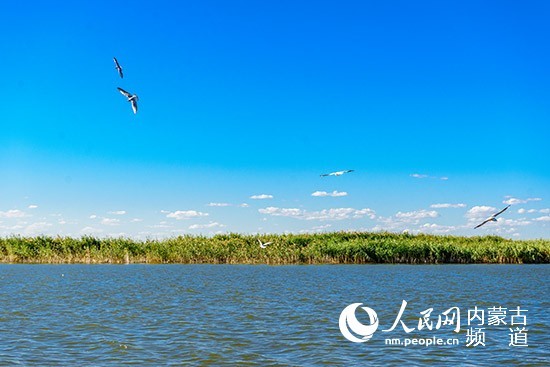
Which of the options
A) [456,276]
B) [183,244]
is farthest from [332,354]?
[183,244]

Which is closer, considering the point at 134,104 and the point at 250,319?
the point at 250,319

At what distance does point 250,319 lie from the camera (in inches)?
706

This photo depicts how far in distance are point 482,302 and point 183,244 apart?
29892 mm

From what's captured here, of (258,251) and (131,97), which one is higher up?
(131,97)

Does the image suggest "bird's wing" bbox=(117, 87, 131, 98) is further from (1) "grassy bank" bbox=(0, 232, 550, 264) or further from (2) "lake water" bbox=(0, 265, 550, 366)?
(1) "grassy bank" bbox=(0, 232, 550, 264)

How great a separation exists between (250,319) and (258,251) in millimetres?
29074

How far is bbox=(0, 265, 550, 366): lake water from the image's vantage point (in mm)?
12562

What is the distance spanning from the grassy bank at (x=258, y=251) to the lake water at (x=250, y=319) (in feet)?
36.4

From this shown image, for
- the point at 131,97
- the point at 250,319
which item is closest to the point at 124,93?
the point at 131,97

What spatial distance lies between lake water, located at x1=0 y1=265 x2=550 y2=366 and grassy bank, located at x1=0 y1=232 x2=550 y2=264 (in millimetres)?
11109

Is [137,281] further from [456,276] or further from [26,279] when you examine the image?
[456,276]

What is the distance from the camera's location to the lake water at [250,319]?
12.6 m

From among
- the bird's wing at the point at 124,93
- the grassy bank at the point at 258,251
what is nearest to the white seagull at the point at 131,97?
the bird's wing at the point at 124,93

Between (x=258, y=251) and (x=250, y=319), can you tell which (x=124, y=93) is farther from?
(x=258, y=251)
